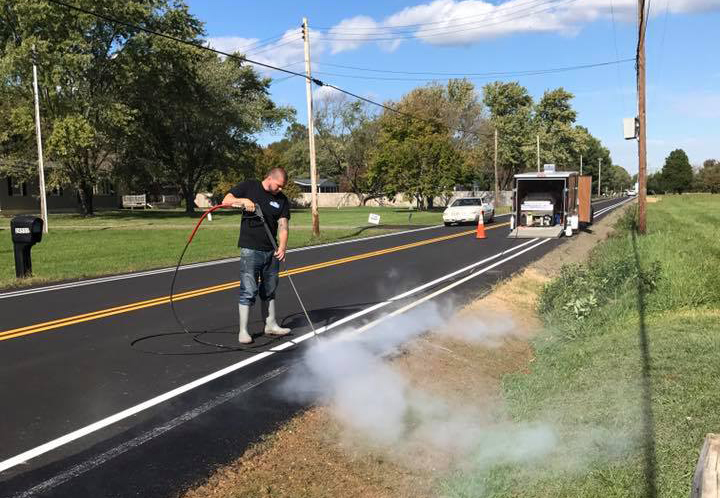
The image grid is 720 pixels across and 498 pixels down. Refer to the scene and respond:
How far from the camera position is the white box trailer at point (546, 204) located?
23422 mm

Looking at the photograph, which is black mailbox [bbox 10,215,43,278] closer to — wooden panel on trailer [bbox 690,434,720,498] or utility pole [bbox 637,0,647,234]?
wooden panel on trailer [bbox 690,434,720,498]

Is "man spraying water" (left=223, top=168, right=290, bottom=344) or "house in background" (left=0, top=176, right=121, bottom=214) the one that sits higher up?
"house in background" (left=0, top=176, right=121, bottom=214)

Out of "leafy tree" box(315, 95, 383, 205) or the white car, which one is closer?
the white car

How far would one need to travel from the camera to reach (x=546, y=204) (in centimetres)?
2405

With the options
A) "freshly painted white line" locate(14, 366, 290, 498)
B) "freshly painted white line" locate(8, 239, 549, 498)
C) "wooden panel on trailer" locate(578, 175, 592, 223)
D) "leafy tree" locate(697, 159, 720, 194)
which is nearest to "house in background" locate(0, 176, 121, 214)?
"wooden panel on trailer" locate(578, 175, 592, 223)

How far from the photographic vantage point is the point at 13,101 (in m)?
39.6

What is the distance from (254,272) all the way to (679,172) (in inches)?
6068

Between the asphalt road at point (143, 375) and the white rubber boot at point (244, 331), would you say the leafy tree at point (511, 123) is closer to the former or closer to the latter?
the asphalt road at point (143, 375)

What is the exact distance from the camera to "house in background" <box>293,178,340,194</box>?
89.8 m

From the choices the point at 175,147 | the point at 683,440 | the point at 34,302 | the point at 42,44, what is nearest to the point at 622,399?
the point at 683,440

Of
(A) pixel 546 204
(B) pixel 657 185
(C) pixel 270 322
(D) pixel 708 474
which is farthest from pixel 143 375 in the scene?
(B) pixel 657 185

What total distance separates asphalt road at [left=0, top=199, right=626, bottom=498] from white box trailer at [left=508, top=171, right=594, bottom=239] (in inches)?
455

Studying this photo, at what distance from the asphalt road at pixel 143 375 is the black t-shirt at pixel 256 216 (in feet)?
4.02

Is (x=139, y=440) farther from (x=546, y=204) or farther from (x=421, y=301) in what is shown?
(x=546, y=204)
